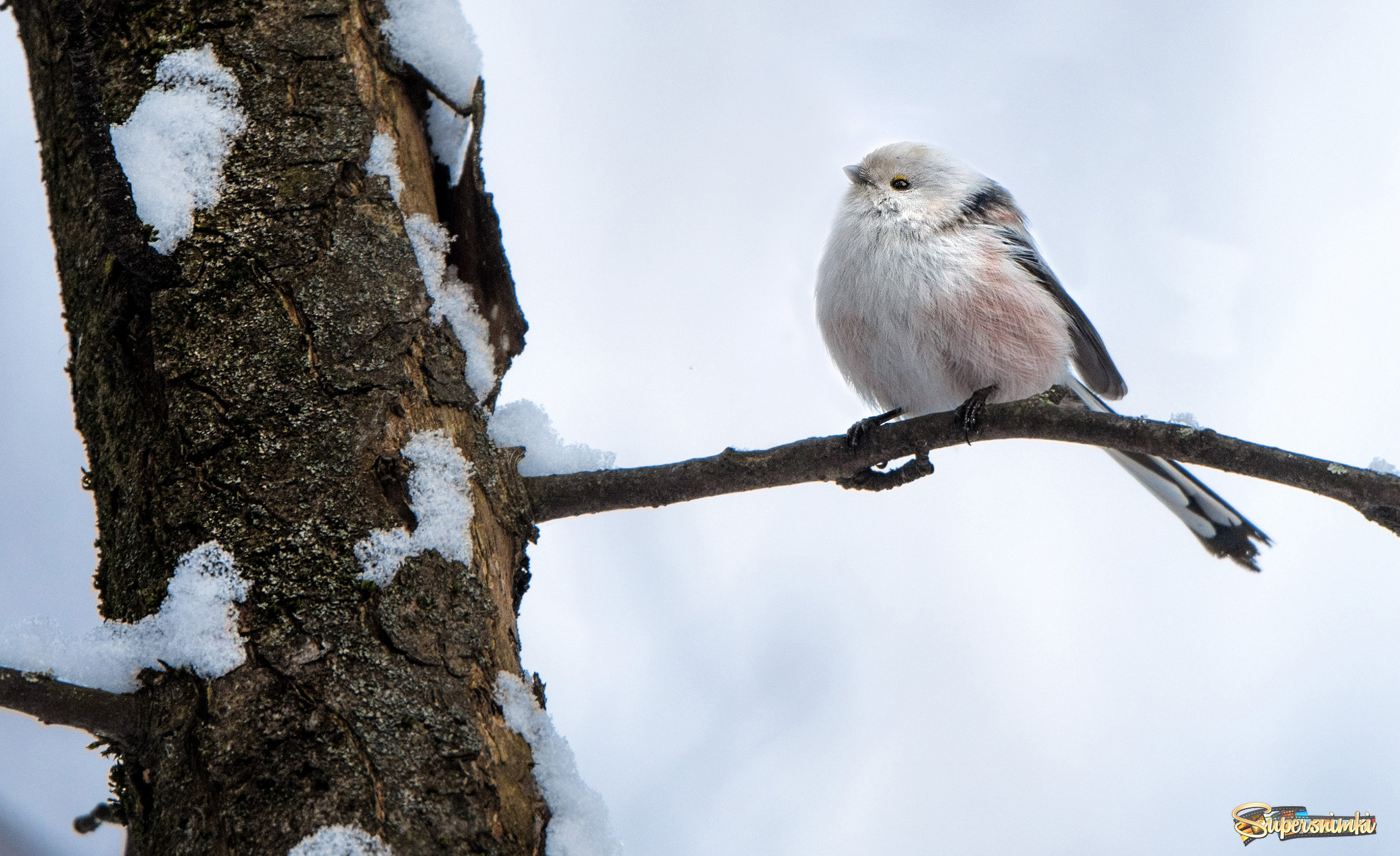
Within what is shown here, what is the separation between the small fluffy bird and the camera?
7.31ft

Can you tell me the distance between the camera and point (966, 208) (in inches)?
95.8

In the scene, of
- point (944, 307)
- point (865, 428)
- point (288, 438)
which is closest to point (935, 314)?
point (944, 307)

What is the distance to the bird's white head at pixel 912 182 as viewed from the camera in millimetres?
2404

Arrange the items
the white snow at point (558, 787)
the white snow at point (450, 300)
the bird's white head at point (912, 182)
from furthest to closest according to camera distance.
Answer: the bird's white head at point (912, 182)
the white snow at point (450, 300)
the white snow at point (558, 787)

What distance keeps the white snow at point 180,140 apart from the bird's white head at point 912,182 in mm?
1551

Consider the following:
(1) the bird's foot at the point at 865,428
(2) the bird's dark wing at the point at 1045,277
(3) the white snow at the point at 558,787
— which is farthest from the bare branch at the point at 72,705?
(2) the bird's dark wing at the point at 1045,277

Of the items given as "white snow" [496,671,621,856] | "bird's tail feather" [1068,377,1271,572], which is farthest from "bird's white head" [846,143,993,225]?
"white snow" [496,671,621,856]

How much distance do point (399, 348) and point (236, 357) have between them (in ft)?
0.70

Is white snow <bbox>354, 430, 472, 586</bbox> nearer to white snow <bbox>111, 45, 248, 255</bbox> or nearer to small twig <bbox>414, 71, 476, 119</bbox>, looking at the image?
white snow <bbox>111, 45, 248, 255</bbox>

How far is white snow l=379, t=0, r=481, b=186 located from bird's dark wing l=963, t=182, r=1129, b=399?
1.33m

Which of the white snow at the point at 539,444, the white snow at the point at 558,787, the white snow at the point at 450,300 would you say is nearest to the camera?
the white snow at the point at 558,787

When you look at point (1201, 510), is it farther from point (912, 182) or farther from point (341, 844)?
point (341, 844)

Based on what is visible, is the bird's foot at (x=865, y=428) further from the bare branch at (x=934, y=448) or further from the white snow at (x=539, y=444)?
the white snow at (x=539, y=444)

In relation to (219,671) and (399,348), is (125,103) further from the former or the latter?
(219,671)
